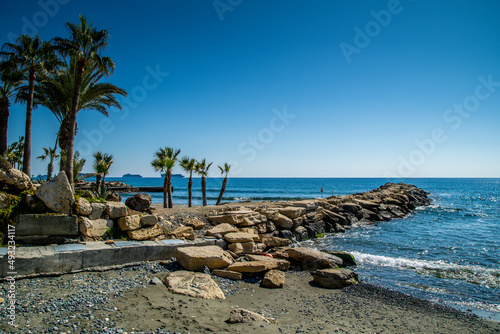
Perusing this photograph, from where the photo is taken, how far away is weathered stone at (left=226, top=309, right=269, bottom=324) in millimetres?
5207

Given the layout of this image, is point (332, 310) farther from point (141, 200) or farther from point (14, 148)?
point (14, 148)

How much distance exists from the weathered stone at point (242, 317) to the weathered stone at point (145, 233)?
4.79 metres

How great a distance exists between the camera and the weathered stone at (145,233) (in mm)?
8980

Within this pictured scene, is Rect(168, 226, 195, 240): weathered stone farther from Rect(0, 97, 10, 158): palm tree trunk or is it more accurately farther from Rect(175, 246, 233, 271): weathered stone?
Rect(0, 97, 10, 158): palm tree trunk

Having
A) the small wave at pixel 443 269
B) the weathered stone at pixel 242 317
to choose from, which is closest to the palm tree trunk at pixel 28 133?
the weathered stone at pixel 242 317

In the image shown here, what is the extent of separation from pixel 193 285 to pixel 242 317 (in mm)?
1777

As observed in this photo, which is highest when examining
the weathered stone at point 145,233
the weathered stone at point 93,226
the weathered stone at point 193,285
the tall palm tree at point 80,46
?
the tall palm tree at point 80,46

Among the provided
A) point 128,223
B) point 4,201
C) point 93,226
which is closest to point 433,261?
point 128,223

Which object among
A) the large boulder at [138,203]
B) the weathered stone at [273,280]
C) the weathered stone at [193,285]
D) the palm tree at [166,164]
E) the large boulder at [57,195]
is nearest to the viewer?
the weathered stone at [193,285]

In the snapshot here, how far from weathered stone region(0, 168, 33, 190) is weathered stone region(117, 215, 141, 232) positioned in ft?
8.49

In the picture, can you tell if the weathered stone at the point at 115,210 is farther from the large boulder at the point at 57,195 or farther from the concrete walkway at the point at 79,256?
the large boulder at the point at 57,195

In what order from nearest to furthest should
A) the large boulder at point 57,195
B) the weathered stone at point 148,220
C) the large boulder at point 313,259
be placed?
the large boulder at point 57,195, the weathered stone at point 148,220, the large boulder at point 313,259

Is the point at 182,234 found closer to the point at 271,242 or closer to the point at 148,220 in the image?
the point at 148,220

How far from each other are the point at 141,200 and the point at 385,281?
28.6ft
